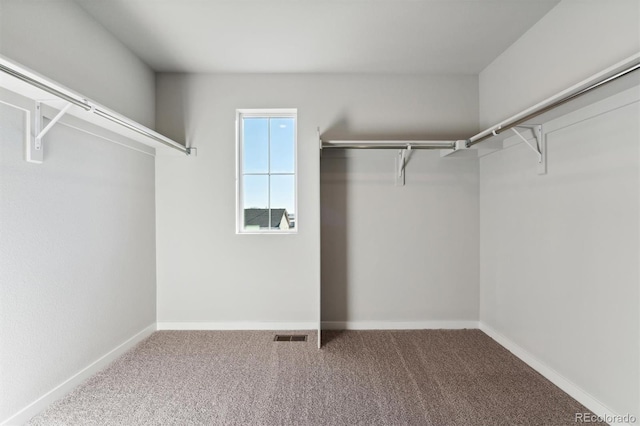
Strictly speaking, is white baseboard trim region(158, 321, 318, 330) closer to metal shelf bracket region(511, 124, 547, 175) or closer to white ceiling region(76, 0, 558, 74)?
metal shelf bracket region(511, 124, 547, 175)

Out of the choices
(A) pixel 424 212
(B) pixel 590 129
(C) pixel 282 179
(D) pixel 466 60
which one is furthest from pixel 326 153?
(B) pixel 590 129

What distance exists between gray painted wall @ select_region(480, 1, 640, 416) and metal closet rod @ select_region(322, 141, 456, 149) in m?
0.53

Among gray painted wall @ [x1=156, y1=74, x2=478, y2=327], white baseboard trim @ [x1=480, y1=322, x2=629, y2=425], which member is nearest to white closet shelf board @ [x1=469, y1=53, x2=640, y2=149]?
gray painted wall @ [x1=156, y1=74, x2=478, y2=327]

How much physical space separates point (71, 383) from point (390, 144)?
9.61 feet

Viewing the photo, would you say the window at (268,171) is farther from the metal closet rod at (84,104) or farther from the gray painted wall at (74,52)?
the gray painted wall at (74,52)

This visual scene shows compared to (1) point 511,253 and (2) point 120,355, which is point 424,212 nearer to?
(1) point 511,253

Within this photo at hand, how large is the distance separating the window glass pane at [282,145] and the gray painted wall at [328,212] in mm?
155

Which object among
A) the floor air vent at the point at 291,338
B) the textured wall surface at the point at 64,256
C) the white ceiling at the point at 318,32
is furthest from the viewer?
the floor air vent at the point at 291,338

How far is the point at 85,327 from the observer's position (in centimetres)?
228

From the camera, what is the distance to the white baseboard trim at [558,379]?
6.20 feet

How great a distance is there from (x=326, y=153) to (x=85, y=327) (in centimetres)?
236

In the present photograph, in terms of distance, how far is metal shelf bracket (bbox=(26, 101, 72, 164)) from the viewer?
5.97ft

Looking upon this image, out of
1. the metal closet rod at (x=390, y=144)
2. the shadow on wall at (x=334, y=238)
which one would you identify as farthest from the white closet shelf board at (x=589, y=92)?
the shadow on wall at (x=334, y=238)

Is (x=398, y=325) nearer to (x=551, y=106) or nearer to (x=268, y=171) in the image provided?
(x=268, y=171)
